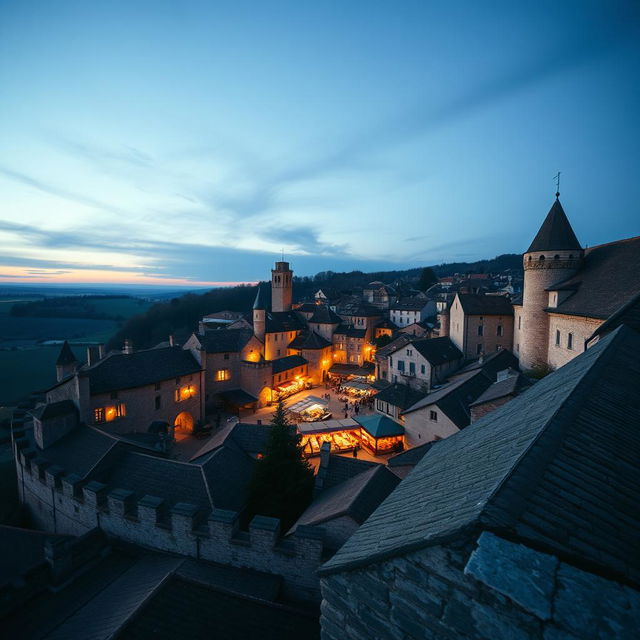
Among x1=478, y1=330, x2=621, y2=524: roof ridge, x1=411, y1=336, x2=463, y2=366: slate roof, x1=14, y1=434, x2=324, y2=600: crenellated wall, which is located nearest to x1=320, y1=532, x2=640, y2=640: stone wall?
x1=478, y1=330, x2=621, y2=524: roof ridge

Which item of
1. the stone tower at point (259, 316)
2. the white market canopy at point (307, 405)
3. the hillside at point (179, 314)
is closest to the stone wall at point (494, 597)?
the white market canopy at point (307, 405)

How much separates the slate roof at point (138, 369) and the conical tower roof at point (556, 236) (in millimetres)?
31894

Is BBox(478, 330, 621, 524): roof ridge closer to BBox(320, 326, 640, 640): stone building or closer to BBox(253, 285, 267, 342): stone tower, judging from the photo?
BBox(320, 326, 640, 640): stone building

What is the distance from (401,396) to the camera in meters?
30.0

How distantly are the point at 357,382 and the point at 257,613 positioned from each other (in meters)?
34.1

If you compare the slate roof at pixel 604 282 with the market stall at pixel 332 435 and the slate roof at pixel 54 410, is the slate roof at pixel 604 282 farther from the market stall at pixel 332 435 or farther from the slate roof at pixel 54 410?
the slate roof at pixel 54 410

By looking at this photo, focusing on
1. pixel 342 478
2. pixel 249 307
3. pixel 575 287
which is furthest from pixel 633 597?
pixel 249 307

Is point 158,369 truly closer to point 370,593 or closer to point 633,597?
point 370,593

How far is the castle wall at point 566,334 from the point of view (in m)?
21.0

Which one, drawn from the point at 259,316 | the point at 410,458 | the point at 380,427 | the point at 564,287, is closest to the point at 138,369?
the point at 380,427

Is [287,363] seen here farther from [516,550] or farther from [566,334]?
[516,550]

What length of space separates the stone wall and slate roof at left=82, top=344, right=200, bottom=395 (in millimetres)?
23496

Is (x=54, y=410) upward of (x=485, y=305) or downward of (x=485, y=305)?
downward

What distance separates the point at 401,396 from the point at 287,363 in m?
18.2
